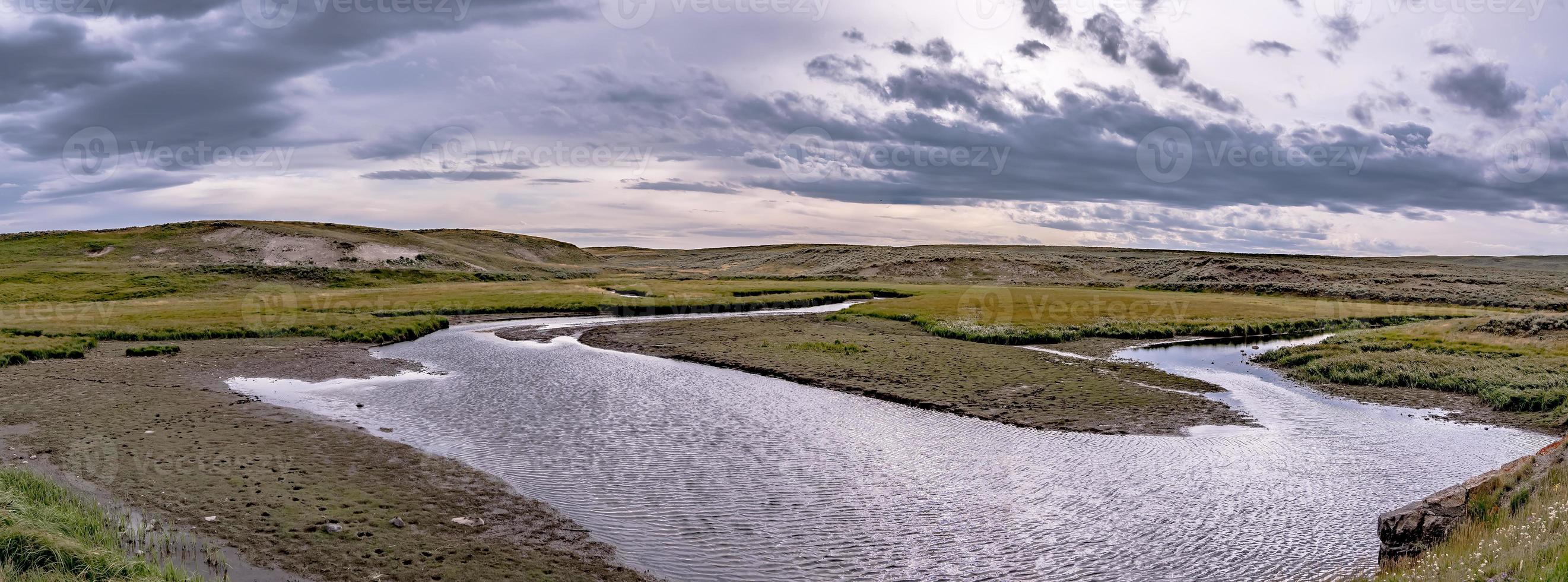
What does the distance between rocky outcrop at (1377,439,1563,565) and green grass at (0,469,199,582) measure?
15.3m

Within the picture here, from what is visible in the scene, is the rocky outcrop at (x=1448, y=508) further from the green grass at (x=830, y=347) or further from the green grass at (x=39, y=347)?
the green grass at (x=39, y=347)

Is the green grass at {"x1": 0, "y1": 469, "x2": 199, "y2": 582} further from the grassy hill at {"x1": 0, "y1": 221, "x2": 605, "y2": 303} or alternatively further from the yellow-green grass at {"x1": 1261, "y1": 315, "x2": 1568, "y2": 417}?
the grassy hill at {"x1": 0, "y1": 221, "x2": 605, "y2": 303}

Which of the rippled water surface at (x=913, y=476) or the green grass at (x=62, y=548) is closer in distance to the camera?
the green grass at (x=62, y=548)

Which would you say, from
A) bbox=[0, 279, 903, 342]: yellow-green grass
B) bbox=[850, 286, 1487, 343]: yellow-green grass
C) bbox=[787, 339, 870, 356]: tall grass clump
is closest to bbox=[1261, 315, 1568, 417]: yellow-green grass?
bbox=[850, 286, 1487, 343]: yellow-green grass

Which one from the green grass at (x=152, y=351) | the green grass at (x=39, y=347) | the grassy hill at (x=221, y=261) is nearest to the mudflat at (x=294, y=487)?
the green grass at (x=39, y=347)

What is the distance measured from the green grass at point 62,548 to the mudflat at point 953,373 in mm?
18789

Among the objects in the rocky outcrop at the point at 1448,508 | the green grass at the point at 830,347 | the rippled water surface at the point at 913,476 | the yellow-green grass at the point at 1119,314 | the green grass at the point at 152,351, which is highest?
the rocky outcrop at the point at 1448,508

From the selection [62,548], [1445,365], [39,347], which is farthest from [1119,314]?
[39,347]

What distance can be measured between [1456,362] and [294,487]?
124 ft

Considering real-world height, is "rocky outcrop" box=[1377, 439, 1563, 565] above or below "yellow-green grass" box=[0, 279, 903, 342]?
above

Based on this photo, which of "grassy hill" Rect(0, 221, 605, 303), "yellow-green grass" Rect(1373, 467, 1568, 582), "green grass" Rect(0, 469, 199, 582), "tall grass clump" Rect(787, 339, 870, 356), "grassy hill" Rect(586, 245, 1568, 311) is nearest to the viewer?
"yellow-green grass" Rect(1373, 467, 1568, 582)

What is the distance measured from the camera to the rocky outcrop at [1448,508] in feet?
34.8

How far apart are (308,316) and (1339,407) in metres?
52.2

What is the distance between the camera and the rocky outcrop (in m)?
10.6
